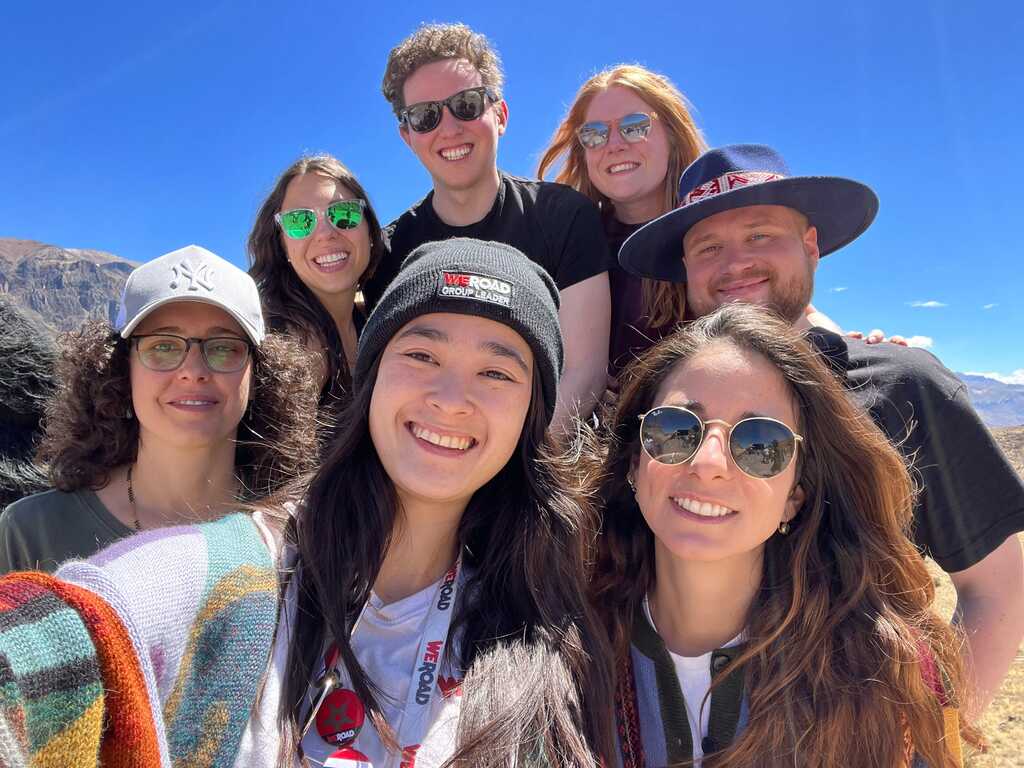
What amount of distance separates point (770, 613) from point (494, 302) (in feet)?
4.98

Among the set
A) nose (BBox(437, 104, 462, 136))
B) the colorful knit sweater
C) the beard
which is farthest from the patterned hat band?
the colorful knit sweater

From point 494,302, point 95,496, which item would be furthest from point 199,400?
point 494,302

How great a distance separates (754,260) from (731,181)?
0.39 meters

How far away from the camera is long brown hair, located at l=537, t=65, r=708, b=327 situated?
12.0ft

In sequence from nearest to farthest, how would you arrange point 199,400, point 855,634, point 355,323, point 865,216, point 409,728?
→ point 409,728
point 855,634
point 199,400
point 865,216
point 355,323

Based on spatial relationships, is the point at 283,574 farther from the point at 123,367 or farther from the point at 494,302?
the point at 123,367

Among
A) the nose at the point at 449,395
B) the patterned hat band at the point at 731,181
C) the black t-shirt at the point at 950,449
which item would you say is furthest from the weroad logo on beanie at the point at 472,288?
the black t-shirt at the point at 950,449

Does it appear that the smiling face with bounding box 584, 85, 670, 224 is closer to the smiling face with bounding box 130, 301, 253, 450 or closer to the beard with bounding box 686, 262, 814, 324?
the beard with bounding box 686, 262, 814, 324

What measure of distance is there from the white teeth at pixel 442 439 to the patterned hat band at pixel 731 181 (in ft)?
5.71

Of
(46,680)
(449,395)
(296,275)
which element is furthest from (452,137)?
(46,680)

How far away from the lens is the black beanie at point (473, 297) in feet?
7.05

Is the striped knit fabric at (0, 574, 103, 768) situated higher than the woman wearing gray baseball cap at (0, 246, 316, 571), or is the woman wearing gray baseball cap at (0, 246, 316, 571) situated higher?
the woman wearing gray baseball cap at (0, 246, 316, 571)

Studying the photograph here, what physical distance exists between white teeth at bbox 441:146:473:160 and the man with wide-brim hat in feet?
4.64

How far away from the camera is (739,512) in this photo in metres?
2.23
